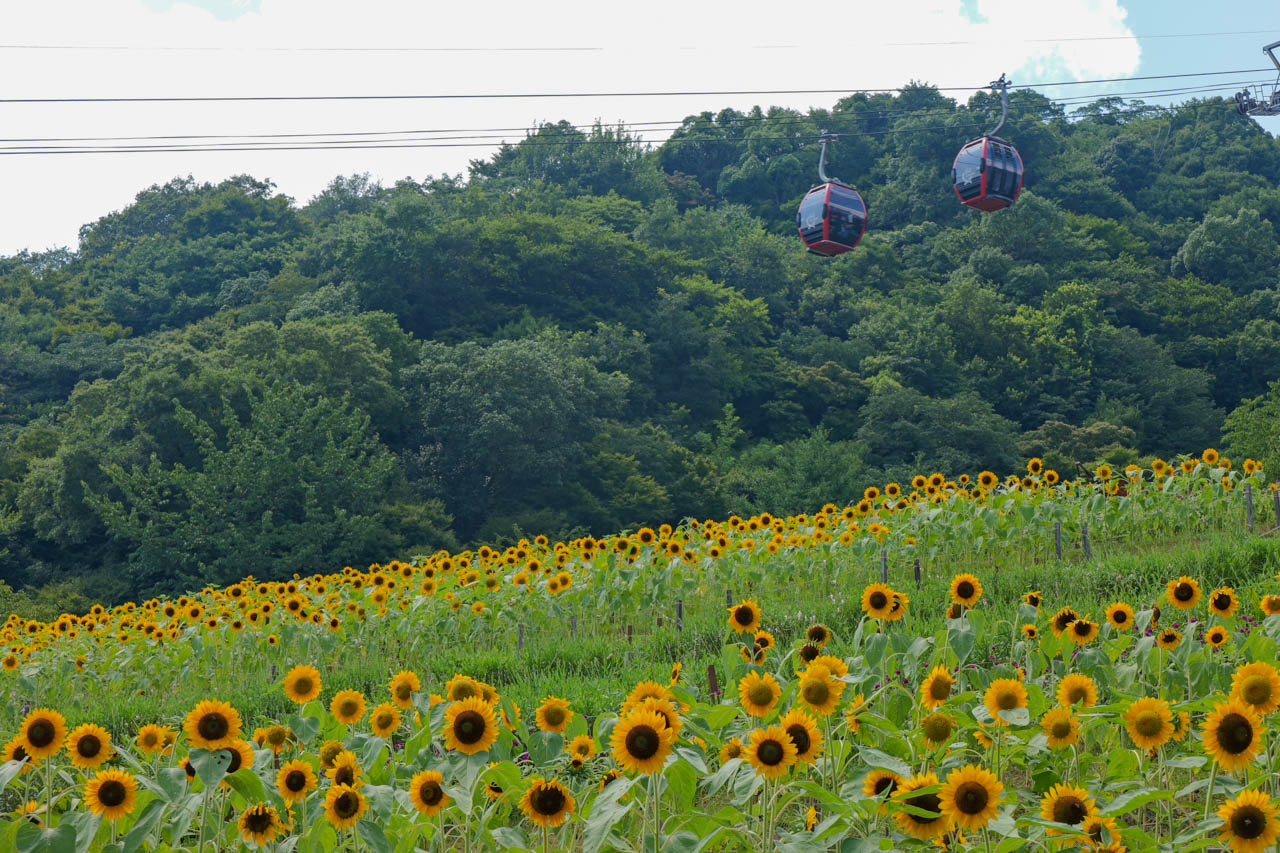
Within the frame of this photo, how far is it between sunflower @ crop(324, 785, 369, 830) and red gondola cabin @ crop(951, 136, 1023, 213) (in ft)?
45.7

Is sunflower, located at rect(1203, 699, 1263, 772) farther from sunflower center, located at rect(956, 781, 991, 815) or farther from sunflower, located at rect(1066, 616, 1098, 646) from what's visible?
sunflower, located at rect(1066, 616, 1098, 646)

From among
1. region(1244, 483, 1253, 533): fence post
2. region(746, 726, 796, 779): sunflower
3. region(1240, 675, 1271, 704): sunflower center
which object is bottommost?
region(1244, 483, 1253, 533): fence post

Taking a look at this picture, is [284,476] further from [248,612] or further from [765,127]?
[765,127]

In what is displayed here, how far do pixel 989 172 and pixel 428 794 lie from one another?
46.4 feet

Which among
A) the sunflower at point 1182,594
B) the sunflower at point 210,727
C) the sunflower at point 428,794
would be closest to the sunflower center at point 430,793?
the sunflower at point 428,794

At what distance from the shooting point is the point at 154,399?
21.5 m

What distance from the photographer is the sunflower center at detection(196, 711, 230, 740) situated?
2.19m

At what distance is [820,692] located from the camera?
2.33 metres

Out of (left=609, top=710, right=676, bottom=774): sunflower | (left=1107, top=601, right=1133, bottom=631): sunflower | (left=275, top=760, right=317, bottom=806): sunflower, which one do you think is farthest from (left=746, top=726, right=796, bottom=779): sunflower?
(left=1107, top=601, right=1133, bottom=631): sunflower

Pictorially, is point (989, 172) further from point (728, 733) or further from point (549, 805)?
point (549, 805)

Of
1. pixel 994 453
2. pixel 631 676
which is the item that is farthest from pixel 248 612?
pixel 994 453

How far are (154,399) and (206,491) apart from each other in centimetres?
297

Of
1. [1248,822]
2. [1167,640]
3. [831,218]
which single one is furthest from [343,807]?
[831,218]

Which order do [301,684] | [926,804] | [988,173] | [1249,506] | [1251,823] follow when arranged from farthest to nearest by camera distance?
[988,173] < [1249,506] < [301,684] < [926,804] < [1251,823]
